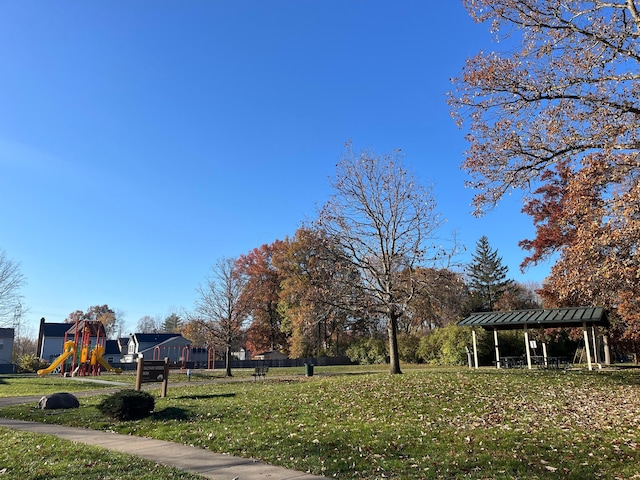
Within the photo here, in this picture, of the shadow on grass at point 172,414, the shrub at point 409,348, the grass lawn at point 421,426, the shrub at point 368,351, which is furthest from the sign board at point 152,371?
the shrub at point 368,351

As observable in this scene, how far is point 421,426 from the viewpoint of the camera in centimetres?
988

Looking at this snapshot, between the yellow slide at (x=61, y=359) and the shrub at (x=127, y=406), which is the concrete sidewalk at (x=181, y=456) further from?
the yellow slide at (x=61, y=359)

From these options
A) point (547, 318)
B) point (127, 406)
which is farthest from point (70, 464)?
point (547, 318)

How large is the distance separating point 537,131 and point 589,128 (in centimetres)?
113

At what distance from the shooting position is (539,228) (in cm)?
3341

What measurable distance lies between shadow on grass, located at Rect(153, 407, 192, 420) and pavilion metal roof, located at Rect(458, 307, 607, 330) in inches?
655

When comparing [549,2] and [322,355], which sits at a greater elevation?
[549,2]

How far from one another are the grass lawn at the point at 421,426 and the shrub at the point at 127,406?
0.31m

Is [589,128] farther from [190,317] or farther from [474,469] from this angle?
[190,317]

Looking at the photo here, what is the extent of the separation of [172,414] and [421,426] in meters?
6.73

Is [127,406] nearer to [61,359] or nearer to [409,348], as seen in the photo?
[61,359]

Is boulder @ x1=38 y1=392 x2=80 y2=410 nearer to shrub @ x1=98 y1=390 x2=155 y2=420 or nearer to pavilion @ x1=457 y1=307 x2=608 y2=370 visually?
shrub @ x1=98 y1=390 x2=155 y2=420

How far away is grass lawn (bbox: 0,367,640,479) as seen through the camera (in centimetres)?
707

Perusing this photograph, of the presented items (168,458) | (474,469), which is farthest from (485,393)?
(168,458)
